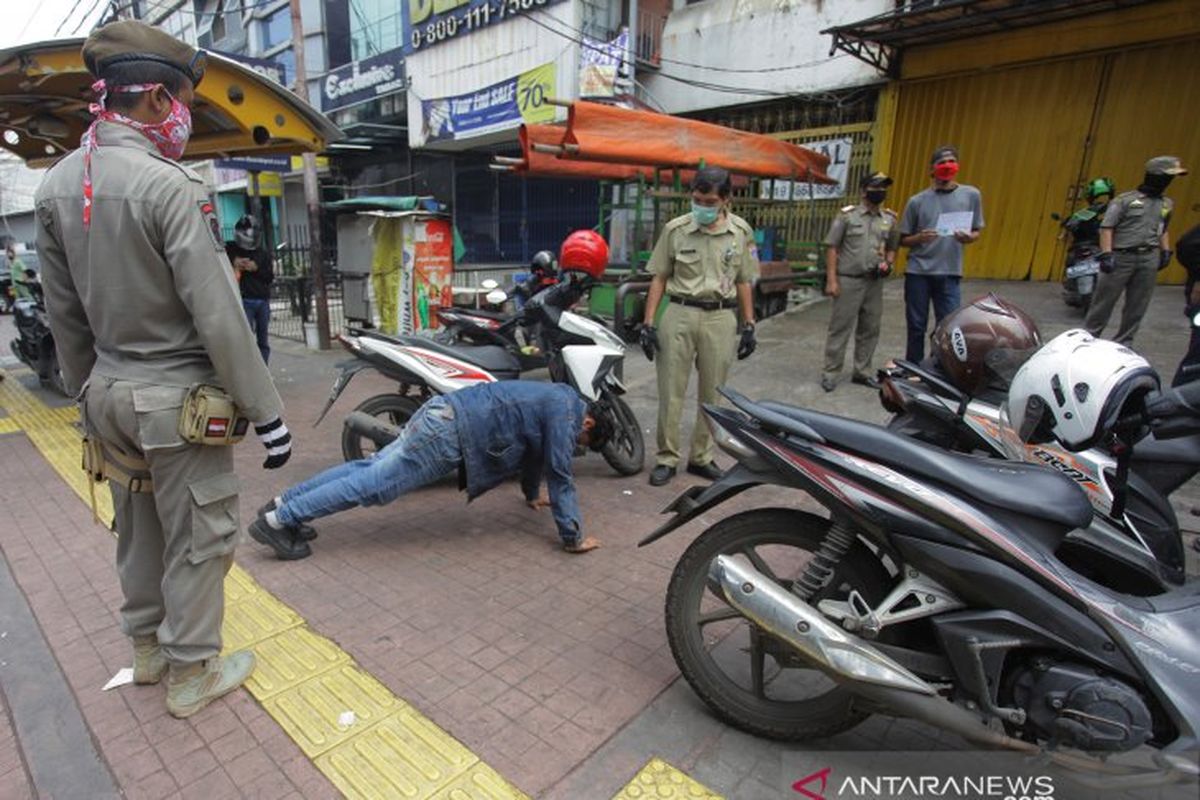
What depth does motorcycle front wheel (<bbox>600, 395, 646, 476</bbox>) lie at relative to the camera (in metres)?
4.51

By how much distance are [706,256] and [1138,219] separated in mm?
4194

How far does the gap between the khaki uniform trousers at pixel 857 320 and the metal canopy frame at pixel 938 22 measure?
15.7 feet

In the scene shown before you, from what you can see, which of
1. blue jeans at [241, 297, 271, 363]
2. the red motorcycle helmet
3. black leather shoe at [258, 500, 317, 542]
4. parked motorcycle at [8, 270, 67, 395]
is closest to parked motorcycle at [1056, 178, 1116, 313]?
the red motorcycle helmet

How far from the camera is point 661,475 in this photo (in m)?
4.46

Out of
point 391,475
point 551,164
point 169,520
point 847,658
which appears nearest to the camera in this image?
point 847,658

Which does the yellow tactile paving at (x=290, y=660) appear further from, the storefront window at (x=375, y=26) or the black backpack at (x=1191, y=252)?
the storefront window at (x=375, y=26)

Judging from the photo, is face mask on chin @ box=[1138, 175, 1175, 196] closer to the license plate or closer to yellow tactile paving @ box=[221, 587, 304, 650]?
the license plate

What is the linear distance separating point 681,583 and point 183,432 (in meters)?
1.64

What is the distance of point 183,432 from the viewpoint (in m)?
2.05

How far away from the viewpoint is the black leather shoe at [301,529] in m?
3.33

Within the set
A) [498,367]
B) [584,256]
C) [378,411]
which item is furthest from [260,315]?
[584,256]

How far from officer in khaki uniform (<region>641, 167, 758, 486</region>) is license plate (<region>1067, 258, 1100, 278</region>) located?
5136 mm

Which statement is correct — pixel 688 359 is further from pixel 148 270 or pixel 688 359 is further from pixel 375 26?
pixel 375 26

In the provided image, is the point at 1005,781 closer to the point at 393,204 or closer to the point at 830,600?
the point at 830,600
